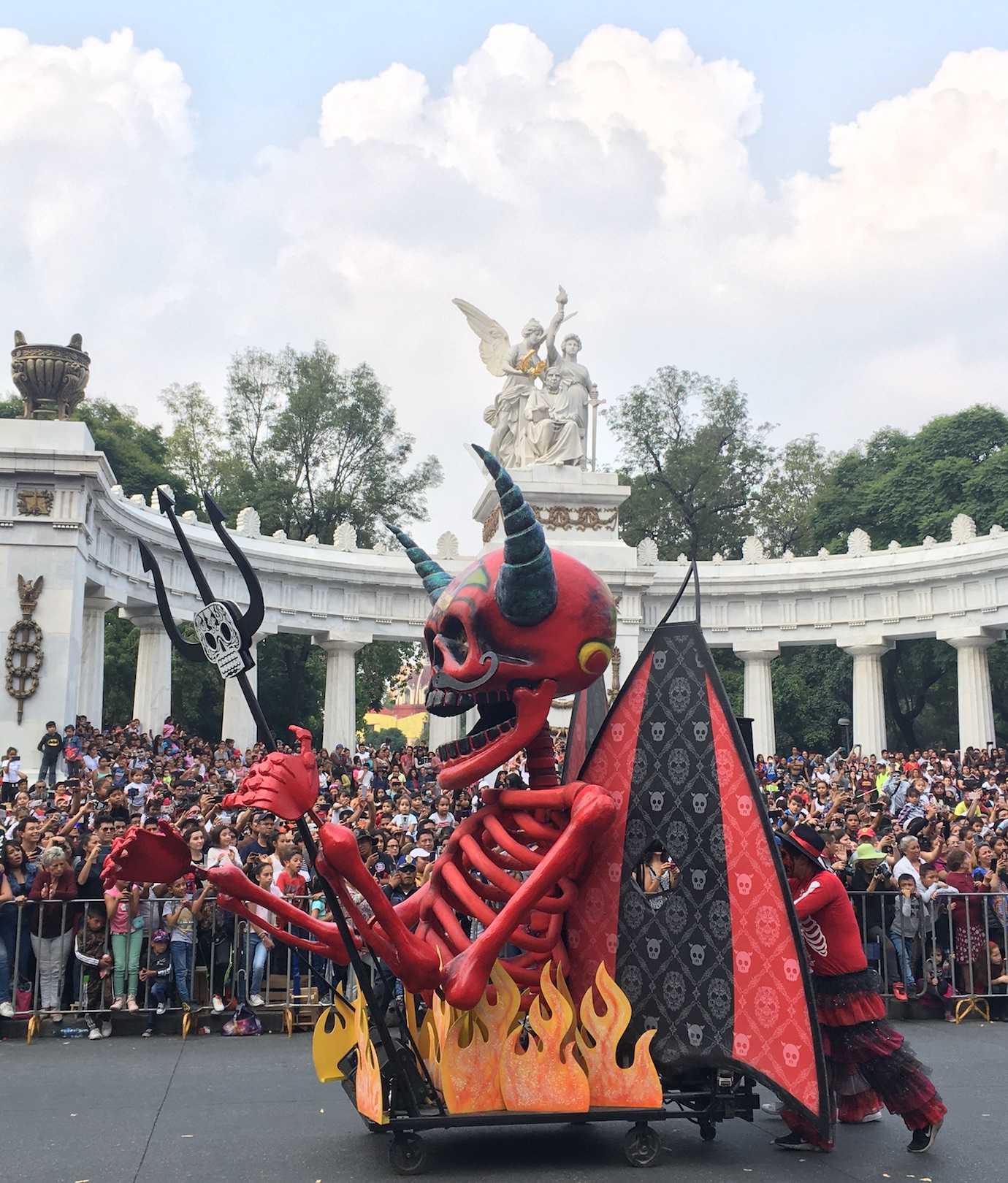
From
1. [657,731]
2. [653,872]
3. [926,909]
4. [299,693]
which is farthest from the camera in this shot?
[299,693]

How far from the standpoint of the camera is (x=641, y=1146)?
7.70 metres

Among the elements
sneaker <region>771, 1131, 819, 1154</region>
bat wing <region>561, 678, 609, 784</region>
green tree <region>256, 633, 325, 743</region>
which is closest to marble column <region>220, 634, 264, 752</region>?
green tree <region>256, 633, 325, 743</region>

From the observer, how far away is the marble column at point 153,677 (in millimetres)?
33719

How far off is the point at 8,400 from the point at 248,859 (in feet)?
132

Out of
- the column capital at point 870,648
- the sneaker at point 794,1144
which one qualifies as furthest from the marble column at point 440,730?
the sneaker at point 794,1144

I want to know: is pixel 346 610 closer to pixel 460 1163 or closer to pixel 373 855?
pixel 373 855

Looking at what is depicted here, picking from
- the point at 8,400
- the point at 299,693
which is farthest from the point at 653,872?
the point at 8,400

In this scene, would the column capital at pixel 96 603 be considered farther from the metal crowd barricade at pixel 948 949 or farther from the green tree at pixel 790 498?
the green tree at pixel 790 498

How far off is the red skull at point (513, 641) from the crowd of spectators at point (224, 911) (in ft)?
3.40

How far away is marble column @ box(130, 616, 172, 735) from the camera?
33719 millimetres

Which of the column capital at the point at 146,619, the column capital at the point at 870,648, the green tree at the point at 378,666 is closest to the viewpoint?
the column capital at the point at 146,619

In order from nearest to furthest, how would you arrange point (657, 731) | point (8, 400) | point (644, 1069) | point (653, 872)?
point (644, 1069), point (657, 731), point (653, 872), point (8, 400)

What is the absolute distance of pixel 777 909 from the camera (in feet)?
25.8

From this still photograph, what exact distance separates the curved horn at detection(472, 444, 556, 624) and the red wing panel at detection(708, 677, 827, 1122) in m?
1.56
